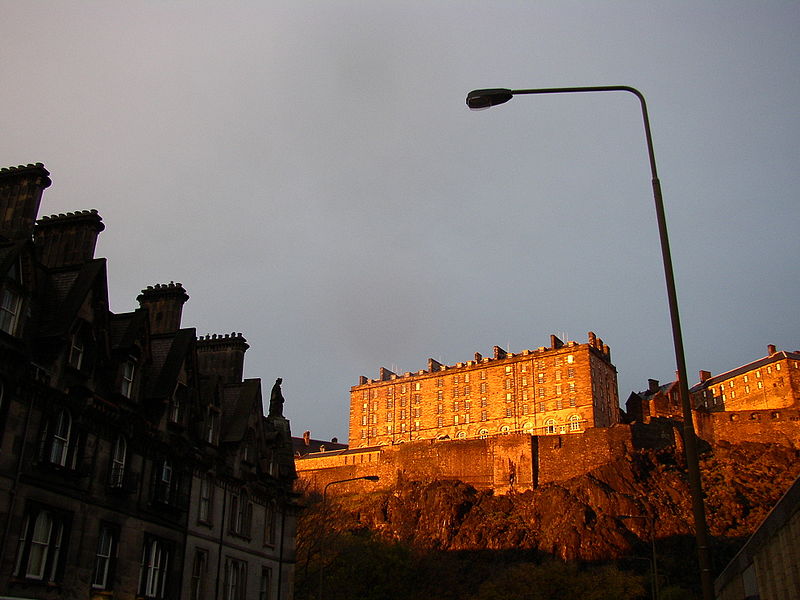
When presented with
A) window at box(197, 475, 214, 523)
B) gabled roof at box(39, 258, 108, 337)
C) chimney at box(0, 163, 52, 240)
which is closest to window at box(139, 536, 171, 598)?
window at box(197, 475, 214, 523)

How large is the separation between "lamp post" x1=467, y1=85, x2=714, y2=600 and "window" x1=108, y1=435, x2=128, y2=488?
54.7 ft

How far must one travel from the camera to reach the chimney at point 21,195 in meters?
24.5

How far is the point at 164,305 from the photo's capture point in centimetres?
3284

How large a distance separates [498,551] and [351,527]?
611 inches

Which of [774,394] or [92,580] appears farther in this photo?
[774,394]

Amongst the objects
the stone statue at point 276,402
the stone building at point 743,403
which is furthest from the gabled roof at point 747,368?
the stone statue at point 276,402

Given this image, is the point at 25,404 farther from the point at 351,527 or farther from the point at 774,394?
the point at 774,394

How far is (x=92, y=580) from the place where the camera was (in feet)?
78.1

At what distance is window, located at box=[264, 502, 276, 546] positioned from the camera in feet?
→ 119

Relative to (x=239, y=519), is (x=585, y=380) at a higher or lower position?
higher

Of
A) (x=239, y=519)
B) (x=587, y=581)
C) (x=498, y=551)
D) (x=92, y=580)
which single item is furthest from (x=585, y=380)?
(x=92, y=580)

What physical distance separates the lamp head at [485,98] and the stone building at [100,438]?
13306 mm

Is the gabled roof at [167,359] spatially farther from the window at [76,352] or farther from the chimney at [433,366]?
the chimney at [433,366]

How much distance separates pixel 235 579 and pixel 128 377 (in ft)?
33.9
